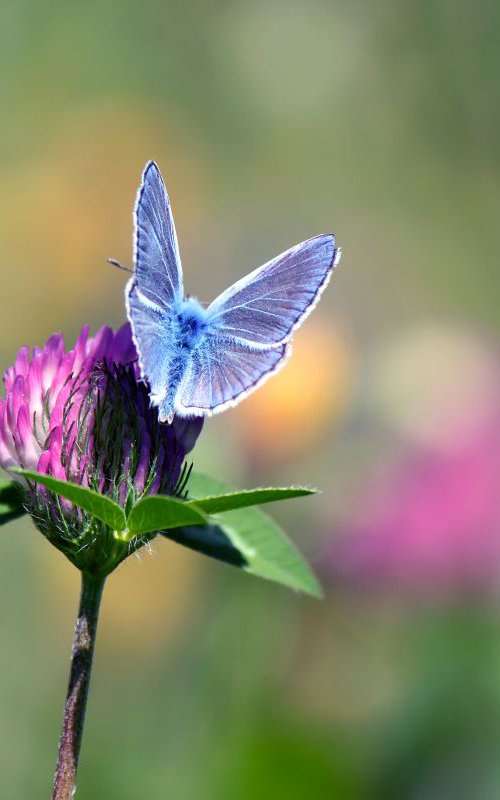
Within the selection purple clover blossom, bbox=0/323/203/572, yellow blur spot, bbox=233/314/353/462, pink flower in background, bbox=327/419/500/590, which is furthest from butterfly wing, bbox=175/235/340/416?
yellow blur spot, bbox=233/314/353/462

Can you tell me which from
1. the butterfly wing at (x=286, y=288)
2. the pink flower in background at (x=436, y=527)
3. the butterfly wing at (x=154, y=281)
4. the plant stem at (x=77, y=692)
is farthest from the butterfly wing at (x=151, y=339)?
the pink flower in background at (x=436, y=527)

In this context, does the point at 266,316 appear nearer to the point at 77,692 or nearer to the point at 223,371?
the point at 223,371

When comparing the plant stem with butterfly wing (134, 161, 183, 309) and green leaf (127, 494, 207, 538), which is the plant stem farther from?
butterfly wing (134, 161, 183, 309)

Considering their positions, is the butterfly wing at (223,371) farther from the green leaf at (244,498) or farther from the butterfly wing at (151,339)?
the green leaf at (244,498)

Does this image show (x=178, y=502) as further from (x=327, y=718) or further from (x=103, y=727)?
→ (x=103, y=727)

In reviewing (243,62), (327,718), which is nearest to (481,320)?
(243,62)
